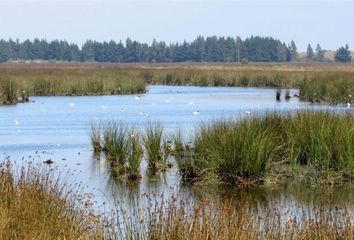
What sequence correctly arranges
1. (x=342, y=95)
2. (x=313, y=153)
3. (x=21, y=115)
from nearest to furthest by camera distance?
(x=313, y=153) → (x=21, y=115) → (x=342, y=95)

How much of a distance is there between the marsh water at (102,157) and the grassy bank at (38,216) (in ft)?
5.40

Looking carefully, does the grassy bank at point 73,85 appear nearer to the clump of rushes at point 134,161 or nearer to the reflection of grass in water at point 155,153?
the reflection of grass in water at point 155,153

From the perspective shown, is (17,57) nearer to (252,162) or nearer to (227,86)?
(227,86)

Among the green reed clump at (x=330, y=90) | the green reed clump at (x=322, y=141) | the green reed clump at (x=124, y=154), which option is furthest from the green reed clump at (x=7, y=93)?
the green reed clump at (x=322, y=141)

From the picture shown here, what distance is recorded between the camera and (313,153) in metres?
15.2

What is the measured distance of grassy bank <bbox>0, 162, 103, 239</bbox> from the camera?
7.65 m

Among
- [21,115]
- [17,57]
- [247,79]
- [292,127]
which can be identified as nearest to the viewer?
[292,127]

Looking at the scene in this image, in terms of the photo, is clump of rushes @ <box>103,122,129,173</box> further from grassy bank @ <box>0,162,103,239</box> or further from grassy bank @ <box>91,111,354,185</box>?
grassy bank @ <box>0,162,103,239</box>

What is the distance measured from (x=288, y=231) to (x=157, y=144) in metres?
8.55

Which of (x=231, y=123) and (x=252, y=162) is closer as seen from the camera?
(x=252, y=162)

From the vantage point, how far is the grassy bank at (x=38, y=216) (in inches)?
301

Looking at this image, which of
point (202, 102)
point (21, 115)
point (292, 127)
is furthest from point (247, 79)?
point (292, 127)

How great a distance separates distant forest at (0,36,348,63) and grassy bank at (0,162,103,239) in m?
154

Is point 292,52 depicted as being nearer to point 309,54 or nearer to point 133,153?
point 309,54
